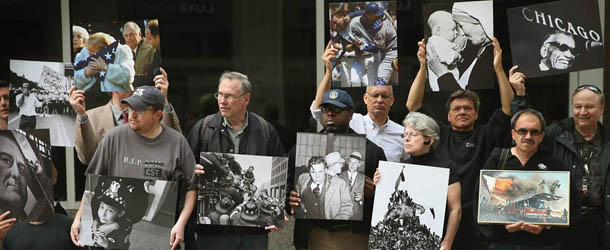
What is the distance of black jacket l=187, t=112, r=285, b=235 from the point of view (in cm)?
509

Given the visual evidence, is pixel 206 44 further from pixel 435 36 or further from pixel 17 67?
pixel 435 36

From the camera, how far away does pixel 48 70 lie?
5.70 m

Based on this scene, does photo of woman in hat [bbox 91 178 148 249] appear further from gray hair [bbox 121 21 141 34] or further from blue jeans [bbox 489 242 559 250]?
blue jeans [bbox 489 242 559 250]

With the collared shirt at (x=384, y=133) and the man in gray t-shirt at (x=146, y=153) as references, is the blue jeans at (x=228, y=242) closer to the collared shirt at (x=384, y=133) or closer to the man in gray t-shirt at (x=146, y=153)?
the man in gray t-shirt at (x=146, y=153)

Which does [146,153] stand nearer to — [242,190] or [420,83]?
[242,190]

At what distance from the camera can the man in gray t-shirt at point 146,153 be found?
4.92m

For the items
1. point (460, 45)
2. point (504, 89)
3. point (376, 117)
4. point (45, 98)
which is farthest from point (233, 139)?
point (504, 89)

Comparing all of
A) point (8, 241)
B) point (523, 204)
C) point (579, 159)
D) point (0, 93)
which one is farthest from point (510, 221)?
point (0, 93)

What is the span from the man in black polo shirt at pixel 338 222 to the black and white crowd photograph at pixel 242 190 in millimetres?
126

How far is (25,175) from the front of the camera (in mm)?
5129

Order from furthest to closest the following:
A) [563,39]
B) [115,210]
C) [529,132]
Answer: [563,39]
[115,210]
[529,132]

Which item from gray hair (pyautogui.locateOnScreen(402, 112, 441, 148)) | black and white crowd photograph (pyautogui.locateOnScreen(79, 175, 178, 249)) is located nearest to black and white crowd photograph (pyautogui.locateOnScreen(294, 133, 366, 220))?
gray hair (pyautogui.locateOnScreen(402, 112, 441, 148))

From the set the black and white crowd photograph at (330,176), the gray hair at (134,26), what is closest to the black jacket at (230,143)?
the black and white crowd photograph at (330,176)

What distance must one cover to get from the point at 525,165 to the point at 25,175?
3331 mm
